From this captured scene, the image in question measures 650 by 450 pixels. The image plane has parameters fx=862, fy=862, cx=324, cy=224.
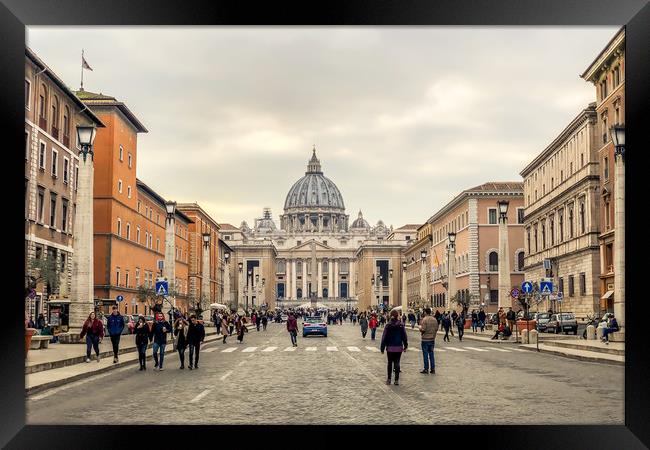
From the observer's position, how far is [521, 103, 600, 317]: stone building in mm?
57500

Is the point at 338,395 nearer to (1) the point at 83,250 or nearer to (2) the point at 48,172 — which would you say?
(1) the point at 83,250

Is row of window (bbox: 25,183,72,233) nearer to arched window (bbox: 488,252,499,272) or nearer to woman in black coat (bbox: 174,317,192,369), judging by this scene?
woman in black coat (bbox: 174,317,192,369)

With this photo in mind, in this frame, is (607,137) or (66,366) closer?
(66,366)

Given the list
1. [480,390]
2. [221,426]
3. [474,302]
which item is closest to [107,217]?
[474,302]

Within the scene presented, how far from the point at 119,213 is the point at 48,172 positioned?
16.1m

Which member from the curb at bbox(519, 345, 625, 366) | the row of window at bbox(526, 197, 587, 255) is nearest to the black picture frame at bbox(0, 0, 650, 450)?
the curb at bbox(519, 345, 625, 366)

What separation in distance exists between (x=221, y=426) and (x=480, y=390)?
24.6ft

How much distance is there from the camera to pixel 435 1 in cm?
1085

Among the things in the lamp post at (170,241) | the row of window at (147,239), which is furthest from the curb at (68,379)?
the row of window at (147,239)

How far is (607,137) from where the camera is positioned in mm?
54125

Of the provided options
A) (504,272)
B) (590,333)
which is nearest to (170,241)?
(504,272)

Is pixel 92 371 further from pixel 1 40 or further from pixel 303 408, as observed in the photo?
pixel 1 40

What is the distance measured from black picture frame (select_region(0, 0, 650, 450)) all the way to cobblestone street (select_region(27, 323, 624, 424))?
1339 millimetres

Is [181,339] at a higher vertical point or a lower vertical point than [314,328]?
higher
